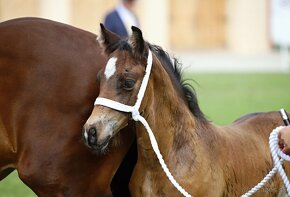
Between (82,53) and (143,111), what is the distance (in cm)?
82

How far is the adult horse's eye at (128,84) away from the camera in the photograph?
5.02 meters

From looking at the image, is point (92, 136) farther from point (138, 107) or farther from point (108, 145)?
point (108, 145)

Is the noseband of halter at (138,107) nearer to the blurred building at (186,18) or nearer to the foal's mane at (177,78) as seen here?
the foal's mane at (177,78)

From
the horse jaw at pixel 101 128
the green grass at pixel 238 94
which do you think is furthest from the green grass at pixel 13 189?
the horse jaw at pixel 101 128

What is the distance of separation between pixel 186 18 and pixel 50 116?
1094 inches

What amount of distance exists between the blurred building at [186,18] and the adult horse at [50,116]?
72.3ft

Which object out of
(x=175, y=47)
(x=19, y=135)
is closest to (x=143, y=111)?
(x=19, y=135)

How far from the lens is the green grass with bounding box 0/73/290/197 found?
13.9 meters

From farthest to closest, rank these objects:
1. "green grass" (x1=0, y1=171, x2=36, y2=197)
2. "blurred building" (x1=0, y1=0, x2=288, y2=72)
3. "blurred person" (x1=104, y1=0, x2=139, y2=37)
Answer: "blurred building" (x1=0, y1=0, x2=288, y2=72)
"blurred person" (x1=104, y1=0, x2=139, y2=37)
"green grass" (x1=0, y1=171, x2=36, y2=197)

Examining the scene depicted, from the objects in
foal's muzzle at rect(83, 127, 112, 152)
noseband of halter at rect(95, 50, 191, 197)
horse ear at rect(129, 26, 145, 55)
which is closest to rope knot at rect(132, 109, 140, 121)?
noseband of halter at rect(95, 50, 191, 197)

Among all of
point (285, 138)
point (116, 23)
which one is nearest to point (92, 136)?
point (285, 138)

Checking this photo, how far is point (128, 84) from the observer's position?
503 cm

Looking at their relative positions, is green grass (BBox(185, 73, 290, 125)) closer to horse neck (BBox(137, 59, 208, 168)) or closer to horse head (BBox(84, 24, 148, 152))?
horse neck (BBox(137, 59, 208, 168))

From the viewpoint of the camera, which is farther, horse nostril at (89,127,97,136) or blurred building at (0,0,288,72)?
blurred building at (0,0,288,72)
